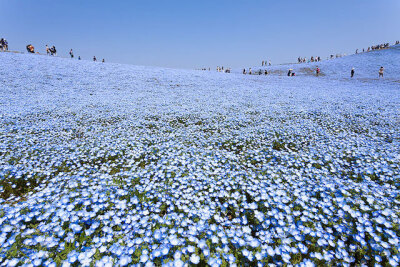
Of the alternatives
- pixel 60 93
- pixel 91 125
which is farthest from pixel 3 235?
pixel 60 93

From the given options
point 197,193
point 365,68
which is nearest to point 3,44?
point 197,193

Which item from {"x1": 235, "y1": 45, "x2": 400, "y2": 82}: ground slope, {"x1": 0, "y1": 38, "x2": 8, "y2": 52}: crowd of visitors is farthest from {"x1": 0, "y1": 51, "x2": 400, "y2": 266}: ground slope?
{"x1": 235, "y1": 45, "x2": 400, "y2": 82}: ground slope

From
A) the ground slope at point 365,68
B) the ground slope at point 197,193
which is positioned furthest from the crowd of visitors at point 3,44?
the ground slope at point 365,68

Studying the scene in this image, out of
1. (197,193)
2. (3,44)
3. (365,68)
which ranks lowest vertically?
(197,193)

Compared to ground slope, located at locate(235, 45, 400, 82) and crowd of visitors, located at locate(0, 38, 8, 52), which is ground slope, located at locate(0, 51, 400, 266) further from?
ground slope, located at locate(235, 45, 400, 82)

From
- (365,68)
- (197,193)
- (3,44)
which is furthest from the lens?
(365,68)

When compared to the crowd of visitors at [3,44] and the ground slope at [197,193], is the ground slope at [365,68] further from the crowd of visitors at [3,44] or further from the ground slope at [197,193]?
the crowd of visitors at [3,44]

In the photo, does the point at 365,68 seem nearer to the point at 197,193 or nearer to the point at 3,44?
the point at 197,193

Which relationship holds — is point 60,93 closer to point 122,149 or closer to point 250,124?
point 122,149
